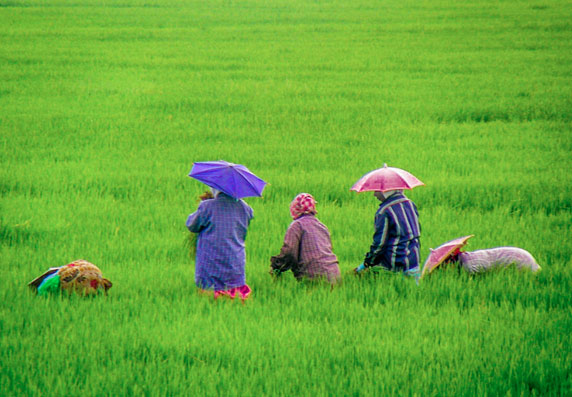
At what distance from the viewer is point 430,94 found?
49.8 feet

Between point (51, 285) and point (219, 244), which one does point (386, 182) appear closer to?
point (219, 244)

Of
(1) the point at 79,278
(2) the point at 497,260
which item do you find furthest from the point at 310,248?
(1) the point at 79,278

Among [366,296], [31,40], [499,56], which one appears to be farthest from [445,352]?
[31,40]

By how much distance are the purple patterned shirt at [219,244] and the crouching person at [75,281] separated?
78 cm

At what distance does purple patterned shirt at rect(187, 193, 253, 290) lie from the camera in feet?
16.6

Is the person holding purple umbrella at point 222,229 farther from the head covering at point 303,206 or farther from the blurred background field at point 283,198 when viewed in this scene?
the head covering at point 303,206

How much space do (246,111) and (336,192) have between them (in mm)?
5650

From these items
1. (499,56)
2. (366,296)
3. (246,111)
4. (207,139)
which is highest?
(499,56)

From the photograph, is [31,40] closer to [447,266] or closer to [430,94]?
[430,94]

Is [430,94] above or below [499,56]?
below

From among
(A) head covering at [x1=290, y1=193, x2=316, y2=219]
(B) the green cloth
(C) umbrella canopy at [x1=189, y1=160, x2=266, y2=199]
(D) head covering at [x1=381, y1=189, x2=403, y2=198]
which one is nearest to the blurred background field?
(B) the green cloth

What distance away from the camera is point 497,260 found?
18.6 feet

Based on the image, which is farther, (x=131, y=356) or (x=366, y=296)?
(x=366, y=296)

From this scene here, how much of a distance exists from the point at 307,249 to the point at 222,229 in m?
Answer: 0.75
